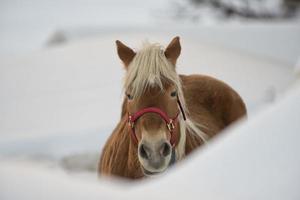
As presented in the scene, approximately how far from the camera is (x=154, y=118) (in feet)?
2.34

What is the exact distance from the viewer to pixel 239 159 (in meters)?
0.55

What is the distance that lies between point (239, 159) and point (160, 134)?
174 mm

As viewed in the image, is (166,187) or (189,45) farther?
(189,45)

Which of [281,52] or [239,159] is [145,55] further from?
[281,52]

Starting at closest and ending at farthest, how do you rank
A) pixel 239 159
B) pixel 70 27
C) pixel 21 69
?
pixel 239 159
pixel 21 69
pixel 70 27

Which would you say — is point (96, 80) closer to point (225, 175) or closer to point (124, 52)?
point (124, 52)

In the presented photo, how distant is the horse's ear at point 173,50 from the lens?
0.70 m

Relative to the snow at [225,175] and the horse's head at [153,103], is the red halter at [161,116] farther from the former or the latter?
the snow at [225,175]

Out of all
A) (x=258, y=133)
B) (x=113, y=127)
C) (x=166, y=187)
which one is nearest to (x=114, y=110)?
(x=113, y=127)

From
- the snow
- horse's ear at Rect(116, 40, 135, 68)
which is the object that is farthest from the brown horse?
the snow

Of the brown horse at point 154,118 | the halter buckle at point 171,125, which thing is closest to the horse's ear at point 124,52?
the brown horse at point 154,118

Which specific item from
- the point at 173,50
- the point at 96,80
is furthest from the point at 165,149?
the point at 96,80

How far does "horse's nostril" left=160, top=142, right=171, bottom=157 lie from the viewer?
69cm

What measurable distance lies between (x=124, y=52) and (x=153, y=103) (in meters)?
0.09
